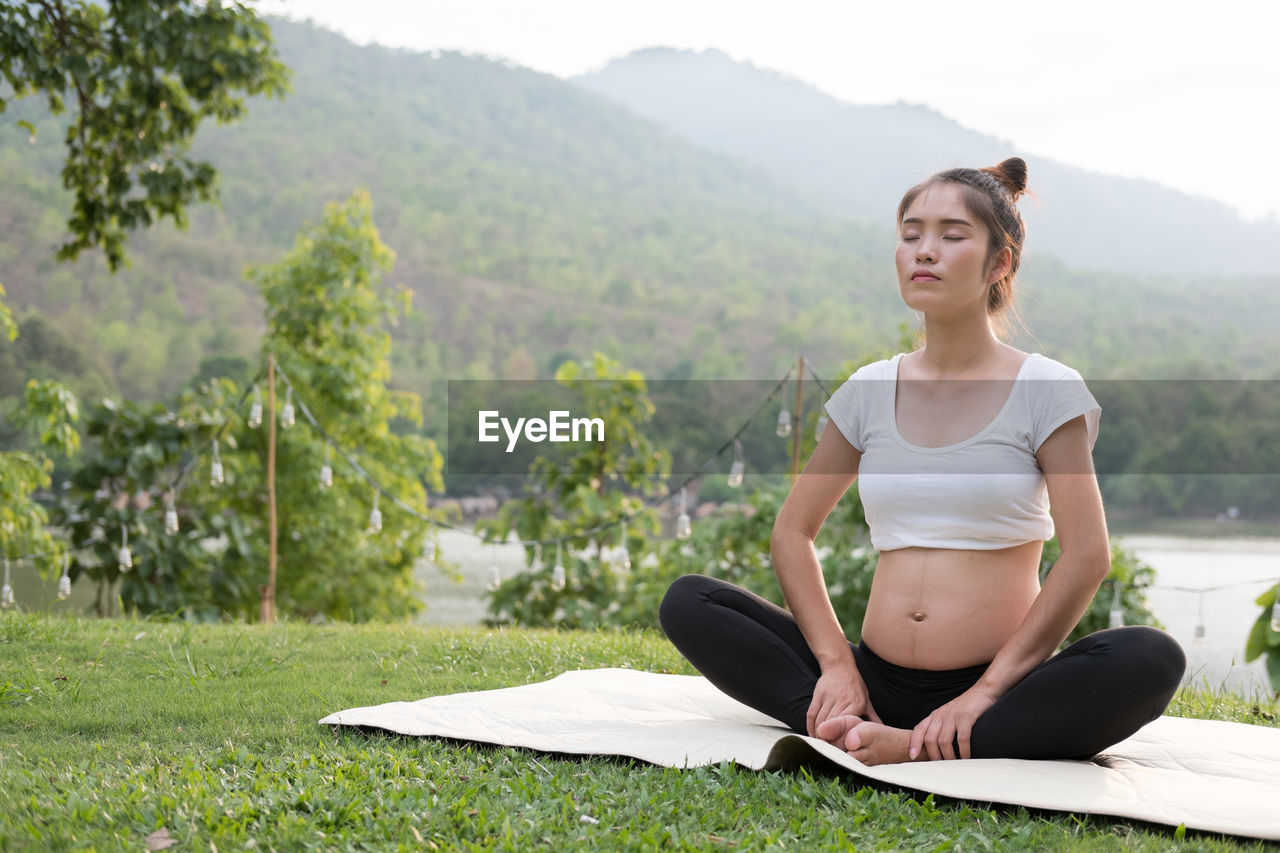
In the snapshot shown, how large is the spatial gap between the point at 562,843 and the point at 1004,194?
4.36 feet

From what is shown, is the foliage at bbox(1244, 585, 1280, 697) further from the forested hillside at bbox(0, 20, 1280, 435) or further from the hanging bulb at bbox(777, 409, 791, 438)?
the forested hillside at bbox(0, 20, 1280, 435)

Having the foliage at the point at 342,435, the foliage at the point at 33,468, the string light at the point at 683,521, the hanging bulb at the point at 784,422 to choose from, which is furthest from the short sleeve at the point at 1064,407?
the foliage at the point at 342,435

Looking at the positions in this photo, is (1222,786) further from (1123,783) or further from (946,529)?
(946,529)

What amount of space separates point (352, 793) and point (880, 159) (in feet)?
105

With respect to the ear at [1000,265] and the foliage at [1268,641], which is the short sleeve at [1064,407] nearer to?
the ear at [1000,265]

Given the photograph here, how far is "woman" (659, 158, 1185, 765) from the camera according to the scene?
1.69m

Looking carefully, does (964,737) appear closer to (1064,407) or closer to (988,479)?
(988,479)

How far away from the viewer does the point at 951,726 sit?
173 cm

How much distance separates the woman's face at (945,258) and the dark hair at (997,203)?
0.7 inches

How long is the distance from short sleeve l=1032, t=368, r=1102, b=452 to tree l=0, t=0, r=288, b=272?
4185 millimetres

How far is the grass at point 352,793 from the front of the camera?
1395mm

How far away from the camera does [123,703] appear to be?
7.13ft

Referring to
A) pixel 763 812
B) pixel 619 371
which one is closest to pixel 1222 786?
pixel 763 812

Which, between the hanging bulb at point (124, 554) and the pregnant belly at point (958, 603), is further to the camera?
the hanging bulb at point (124, 554)
